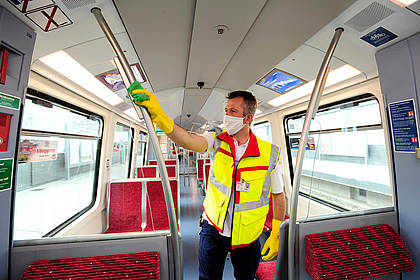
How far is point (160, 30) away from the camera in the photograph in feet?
5.46

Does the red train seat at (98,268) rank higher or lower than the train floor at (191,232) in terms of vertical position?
higher

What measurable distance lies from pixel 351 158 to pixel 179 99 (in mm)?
3030

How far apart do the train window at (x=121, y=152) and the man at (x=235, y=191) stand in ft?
9.59

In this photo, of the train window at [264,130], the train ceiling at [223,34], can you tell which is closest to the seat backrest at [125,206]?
the train ceiling at [223,34]

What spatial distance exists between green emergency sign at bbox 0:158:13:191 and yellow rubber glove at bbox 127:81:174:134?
2.75 ft

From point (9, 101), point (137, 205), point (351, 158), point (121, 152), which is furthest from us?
point (121, 152)

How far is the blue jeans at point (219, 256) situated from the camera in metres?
1.42

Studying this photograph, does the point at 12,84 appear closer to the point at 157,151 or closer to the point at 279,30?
the point at 157,151

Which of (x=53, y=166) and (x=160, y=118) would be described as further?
(x=53, y=166)

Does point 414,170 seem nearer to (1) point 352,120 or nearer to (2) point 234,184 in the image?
(1) point 352,120

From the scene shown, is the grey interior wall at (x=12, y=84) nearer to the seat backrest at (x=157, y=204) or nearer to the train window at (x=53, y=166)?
the train window at (x=53, y=166)

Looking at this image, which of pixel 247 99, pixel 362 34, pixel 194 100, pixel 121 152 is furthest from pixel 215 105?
pixel 362 34

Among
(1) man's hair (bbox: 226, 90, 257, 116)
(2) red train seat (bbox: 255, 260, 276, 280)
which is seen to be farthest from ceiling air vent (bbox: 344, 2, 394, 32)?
(2) red train seat (bbox: 255, 260, 276, 280)

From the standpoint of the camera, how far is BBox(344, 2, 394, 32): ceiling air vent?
131 centimetres
